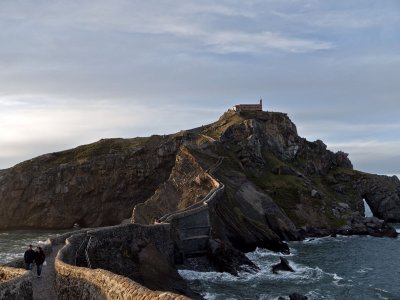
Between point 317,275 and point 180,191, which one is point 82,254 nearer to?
point 317,275

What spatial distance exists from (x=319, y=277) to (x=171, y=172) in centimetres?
4964

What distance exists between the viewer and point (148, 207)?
7156cm

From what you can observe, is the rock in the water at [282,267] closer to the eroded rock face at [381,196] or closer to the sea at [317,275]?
the sea at [317,275]

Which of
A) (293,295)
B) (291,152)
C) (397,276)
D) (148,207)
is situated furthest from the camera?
(291,152)

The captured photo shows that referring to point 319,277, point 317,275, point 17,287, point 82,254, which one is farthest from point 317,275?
point 17,287

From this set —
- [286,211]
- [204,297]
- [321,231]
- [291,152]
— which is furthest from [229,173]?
[204,297]

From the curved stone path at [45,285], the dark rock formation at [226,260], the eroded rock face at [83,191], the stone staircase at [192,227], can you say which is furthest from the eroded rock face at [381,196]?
the curved stone path at [45,285]

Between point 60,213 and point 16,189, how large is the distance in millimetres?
12104

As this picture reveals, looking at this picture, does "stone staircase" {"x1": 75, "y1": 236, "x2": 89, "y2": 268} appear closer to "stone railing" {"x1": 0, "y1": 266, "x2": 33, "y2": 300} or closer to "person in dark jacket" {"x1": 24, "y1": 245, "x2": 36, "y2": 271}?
"person in dark jacket" {"x1": 24, "y1": 245, "x2": 36, "y2": 271}

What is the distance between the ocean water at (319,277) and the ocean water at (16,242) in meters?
23.4

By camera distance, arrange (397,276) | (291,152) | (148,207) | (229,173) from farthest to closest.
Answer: (291,152) < (229,173) < (148,207) < (397,276)

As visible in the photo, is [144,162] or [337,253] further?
[144,162]

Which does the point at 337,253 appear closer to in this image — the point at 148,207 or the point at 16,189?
the point at 148,207

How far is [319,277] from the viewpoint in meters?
54.8
